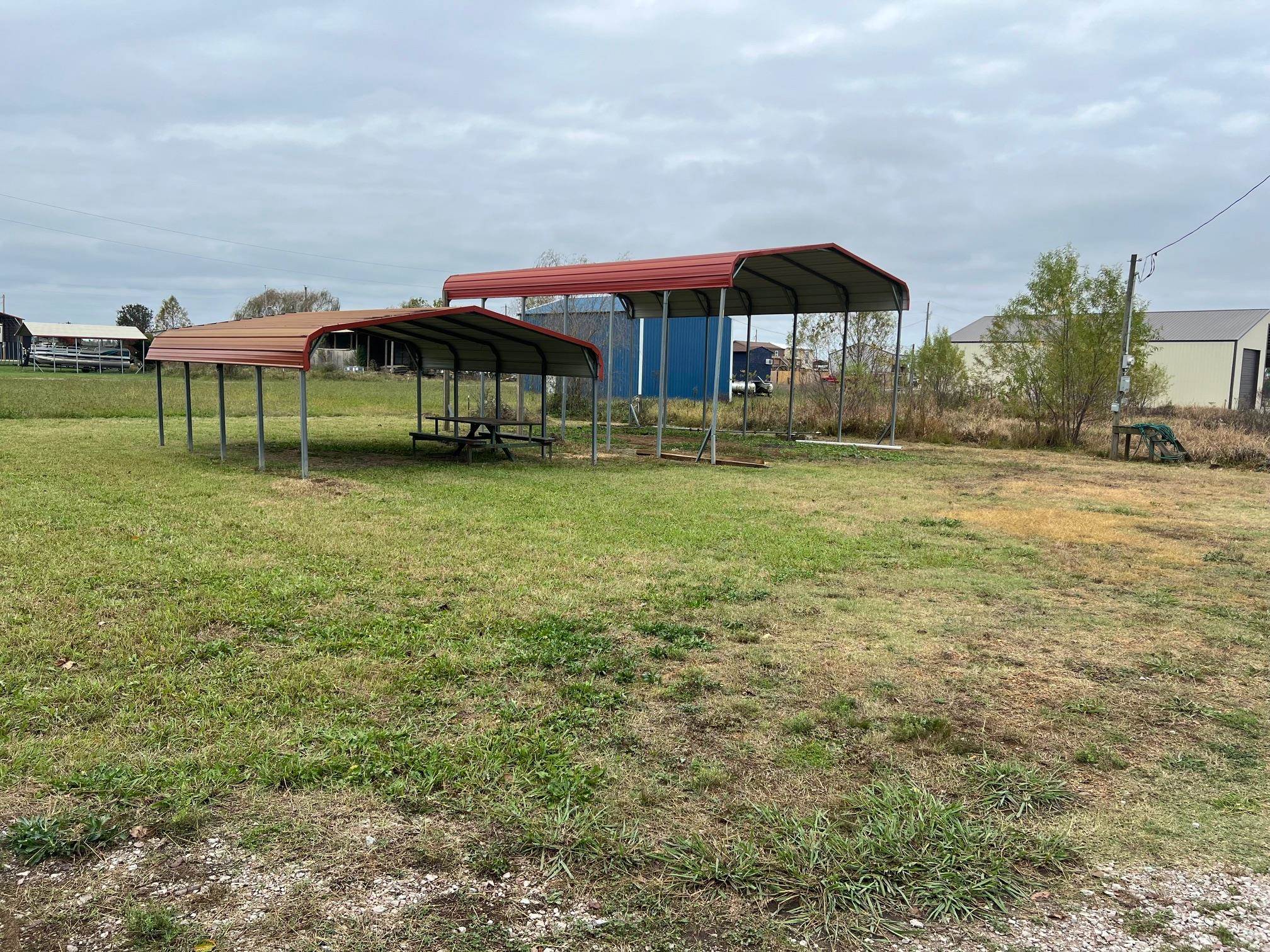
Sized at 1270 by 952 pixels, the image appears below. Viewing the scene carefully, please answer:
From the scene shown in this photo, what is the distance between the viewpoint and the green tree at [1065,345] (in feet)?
61.0

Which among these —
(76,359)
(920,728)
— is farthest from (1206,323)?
(76,359)

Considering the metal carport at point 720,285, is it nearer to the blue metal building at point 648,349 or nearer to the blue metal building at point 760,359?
the blue metal building at point 648,349

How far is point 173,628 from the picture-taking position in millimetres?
4688

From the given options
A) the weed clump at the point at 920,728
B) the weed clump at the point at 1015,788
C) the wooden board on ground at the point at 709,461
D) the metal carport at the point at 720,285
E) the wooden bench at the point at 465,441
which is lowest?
the weed clump at the point at 1015,788

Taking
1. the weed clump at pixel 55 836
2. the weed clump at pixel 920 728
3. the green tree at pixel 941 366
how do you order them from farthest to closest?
the green tree at pixel 941 366
the weed clump at pixel 920 728
the weed clump at pixel 55 836

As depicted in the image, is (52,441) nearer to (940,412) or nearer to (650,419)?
(650,419)

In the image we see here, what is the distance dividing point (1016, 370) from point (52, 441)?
61.5 feet

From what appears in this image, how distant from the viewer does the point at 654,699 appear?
3963 millimetres

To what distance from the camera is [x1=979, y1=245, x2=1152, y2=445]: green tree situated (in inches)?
732

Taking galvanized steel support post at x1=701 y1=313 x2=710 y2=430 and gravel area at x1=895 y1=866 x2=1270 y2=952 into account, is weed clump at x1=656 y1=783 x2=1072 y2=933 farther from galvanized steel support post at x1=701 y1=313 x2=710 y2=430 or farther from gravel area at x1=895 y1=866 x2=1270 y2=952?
galvanized steel support post at x1=701 y1=313 x2=710 y2=430

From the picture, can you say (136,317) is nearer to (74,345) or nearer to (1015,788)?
(74,345)

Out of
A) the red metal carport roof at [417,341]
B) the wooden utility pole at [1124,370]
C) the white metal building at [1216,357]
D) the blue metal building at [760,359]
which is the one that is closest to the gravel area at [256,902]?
the red metal carport roof at [417,341]

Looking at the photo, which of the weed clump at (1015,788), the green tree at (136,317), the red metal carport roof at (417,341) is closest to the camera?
the weed clump at (1015,788)

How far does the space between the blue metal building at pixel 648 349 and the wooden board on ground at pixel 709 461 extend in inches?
394
